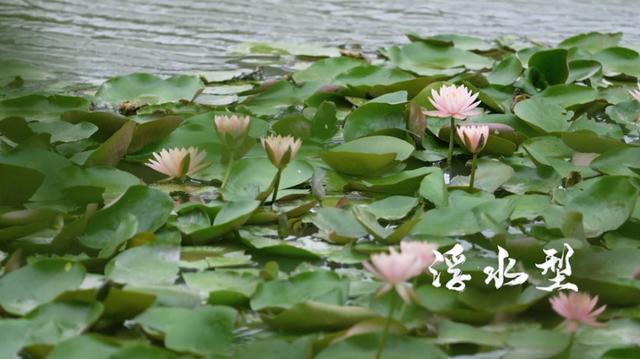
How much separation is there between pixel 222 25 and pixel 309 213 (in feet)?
4.61

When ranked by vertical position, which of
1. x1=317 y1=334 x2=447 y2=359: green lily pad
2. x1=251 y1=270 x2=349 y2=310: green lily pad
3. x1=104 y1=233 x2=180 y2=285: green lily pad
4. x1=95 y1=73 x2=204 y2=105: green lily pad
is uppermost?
x1=317 y1=334 x2=447 y2=359: green lily pad

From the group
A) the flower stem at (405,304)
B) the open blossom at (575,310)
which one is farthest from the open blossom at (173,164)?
the open blossom at (575,310)

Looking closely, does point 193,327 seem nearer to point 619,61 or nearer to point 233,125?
point 233,125

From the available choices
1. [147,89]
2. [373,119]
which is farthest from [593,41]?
[147,89]

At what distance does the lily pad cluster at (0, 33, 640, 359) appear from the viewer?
42.8 inches

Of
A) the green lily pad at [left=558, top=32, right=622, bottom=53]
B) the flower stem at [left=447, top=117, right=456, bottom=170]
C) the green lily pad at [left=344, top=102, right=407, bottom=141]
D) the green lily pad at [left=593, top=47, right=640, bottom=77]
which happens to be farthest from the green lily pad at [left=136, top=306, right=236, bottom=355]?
the green lily pad at [left=558, top=32, right=622, bottom=53]

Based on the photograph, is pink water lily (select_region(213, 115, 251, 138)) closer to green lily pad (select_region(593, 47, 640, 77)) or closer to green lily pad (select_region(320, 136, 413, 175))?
green lily pad (select_region(320, 136, 413, 175))

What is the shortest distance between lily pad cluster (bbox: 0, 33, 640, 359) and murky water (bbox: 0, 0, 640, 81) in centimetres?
25

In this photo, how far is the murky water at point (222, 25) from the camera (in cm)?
241

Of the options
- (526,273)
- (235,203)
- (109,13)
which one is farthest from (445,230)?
(109,13)

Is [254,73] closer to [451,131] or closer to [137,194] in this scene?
[451,131]

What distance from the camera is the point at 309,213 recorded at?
1451mm

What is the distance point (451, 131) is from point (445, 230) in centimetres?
31

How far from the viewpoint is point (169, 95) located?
6.61 ft
